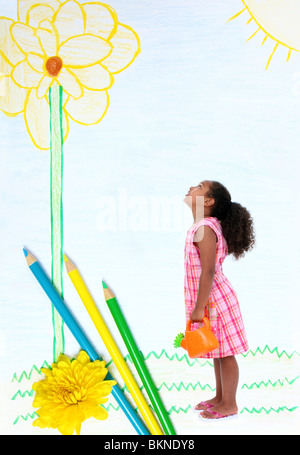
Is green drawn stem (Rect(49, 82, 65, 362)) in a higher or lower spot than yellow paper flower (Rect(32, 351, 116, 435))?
higher

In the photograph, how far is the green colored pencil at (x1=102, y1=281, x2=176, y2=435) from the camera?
0.67 metres

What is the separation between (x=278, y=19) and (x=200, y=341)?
543 millimetres

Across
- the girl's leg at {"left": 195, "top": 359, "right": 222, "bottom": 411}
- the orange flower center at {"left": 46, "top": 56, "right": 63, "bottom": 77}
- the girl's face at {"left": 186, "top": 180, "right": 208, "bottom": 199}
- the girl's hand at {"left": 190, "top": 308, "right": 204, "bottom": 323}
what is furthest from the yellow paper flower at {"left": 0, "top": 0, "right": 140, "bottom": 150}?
the girl's leg at {"left": 195, "top": 359, "right": 222, "bottom": 411}

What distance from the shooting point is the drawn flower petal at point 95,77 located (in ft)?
2.26

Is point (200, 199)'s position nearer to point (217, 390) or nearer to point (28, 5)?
point (217, 390)

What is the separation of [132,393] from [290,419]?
27 cm

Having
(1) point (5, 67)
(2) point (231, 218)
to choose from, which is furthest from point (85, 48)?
(2) point (231, 218)

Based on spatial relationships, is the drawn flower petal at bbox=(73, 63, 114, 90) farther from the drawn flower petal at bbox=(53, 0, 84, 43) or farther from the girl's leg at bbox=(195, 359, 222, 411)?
the girl's leg at bbox=(195, 359, 222, 411)

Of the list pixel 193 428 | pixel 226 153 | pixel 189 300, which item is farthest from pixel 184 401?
pixel 226 153

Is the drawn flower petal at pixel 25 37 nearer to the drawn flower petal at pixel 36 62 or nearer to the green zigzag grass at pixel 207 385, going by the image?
the drawn flower petal at pixel 36 62

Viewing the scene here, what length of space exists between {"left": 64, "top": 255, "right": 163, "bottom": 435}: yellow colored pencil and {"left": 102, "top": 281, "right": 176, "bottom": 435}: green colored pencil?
13mm
